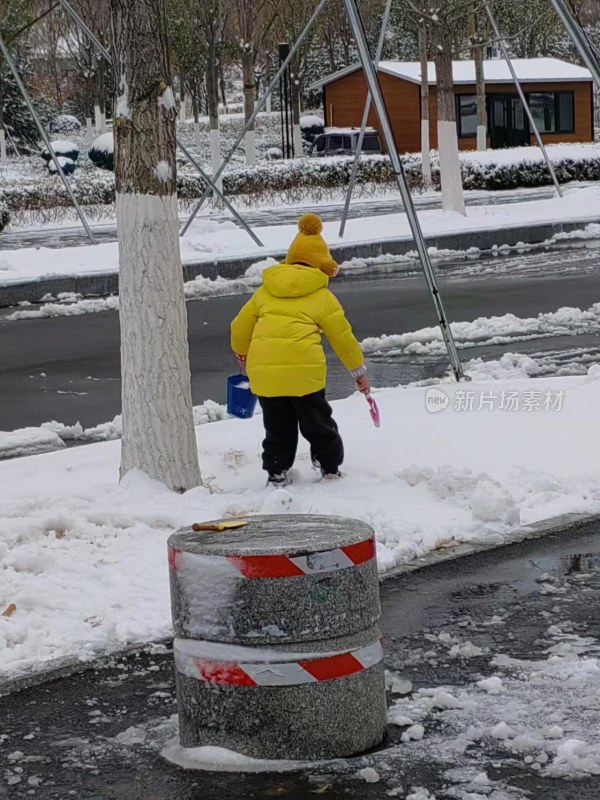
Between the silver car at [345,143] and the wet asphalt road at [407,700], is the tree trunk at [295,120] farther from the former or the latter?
the wet asphalt road at [407,700]

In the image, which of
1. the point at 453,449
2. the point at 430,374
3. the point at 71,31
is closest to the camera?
the point at 453,449

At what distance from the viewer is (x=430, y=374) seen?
11.1 metres

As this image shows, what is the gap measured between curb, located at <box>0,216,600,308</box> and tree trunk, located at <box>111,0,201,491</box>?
11.2m

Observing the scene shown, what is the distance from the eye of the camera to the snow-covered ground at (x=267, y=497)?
17.8 feet

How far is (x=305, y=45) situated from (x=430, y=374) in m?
42.2

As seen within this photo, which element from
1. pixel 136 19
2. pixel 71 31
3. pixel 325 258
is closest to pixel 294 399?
pixel 325 258

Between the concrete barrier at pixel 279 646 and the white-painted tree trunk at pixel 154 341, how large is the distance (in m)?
3.11

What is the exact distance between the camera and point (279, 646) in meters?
3.95

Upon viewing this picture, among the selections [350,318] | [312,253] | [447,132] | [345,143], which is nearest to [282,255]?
[350,318]

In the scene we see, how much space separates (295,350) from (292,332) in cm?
10

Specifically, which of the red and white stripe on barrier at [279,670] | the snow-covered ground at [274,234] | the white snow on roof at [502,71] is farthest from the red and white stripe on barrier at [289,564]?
the white snow on roof at [502,71]

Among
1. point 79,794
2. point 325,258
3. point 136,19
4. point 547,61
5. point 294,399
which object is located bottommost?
point 79,794

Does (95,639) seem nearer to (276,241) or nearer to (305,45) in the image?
(276,241)

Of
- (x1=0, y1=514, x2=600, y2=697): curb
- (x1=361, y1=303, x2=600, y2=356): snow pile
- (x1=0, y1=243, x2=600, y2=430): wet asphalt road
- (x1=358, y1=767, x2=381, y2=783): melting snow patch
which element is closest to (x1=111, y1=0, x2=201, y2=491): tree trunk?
(x1=0, y1=514, x2=600, y2=697): curb
